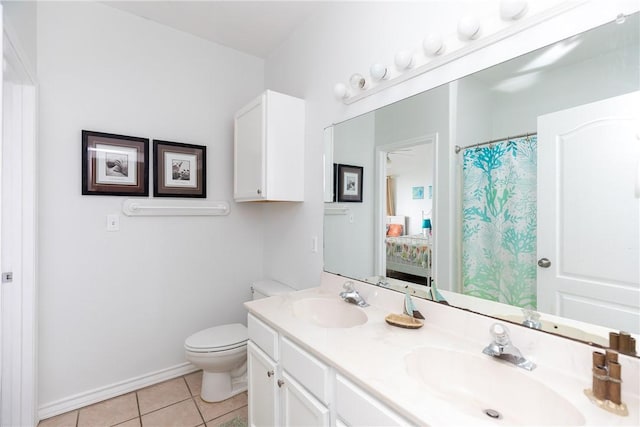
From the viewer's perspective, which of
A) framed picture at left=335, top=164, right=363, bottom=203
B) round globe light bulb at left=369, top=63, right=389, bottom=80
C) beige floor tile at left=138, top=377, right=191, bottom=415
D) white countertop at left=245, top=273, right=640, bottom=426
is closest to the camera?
white countertop at left=245, top=273, right=640, bottom=426

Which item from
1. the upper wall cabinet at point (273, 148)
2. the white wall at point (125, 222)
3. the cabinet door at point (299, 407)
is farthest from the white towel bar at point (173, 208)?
the cabinet door at point (299, 407)

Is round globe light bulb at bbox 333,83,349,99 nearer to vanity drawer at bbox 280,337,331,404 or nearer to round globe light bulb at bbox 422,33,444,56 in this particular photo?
round globe light bulb at bbox 422,33,444,56

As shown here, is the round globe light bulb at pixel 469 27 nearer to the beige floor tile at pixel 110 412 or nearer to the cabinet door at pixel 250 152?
the cabinet door at pixel 250 152

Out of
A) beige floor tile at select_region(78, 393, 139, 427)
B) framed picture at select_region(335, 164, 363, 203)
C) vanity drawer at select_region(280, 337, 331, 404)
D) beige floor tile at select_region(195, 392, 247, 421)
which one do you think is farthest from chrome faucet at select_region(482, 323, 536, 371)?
beige floor tile at select_region(78, 393, 139, 427)

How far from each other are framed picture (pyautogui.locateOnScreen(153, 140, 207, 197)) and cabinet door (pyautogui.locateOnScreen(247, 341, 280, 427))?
4.22 feet

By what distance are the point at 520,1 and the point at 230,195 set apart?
2.12 m

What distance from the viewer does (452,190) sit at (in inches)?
50.0

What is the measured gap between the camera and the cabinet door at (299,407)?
1.04m

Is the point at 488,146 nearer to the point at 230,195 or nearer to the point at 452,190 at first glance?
the point at 452,190

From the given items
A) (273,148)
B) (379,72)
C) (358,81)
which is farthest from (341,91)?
(273,148)

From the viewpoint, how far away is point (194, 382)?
2.20 meters

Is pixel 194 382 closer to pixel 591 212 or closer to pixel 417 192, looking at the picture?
pixel 417 192

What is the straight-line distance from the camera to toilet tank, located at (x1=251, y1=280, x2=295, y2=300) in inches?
85.5

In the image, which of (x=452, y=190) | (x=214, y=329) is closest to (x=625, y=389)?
(x=452, y=190)
